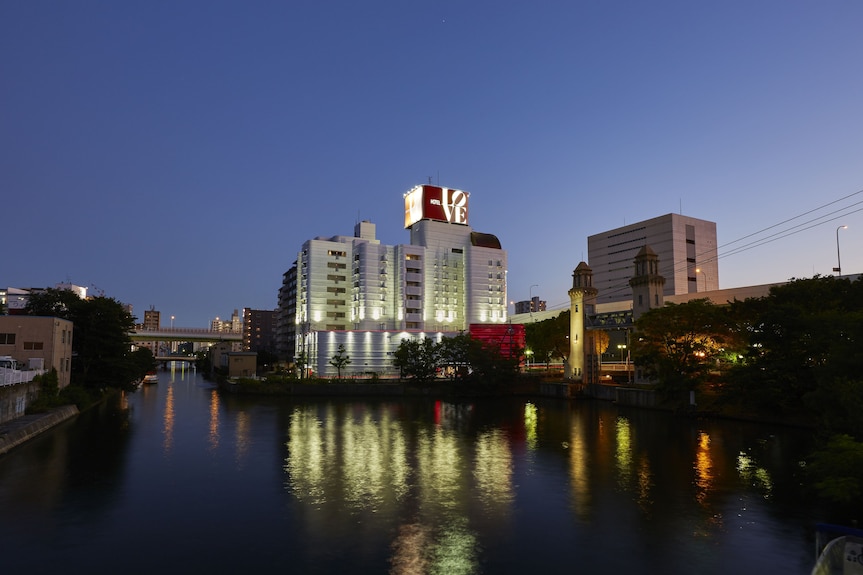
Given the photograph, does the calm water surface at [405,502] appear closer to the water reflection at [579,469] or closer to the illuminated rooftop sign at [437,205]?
the water reflection at [579,469]

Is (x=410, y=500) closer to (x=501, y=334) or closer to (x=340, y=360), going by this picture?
(x=340, y=360)

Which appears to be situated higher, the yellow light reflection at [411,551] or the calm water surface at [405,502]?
the yellow light reflection at [411,551]

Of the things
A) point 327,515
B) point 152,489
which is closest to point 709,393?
point 327,515

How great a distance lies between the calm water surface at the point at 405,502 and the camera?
67.3 ft

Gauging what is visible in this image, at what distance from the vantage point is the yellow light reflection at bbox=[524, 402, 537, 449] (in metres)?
48.6

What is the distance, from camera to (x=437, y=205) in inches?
5719

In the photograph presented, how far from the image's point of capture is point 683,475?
114 ft

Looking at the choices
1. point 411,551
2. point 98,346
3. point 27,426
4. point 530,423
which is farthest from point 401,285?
point 411,551

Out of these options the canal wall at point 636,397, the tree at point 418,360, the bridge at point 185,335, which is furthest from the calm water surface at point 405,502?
the bridge at point 185,335

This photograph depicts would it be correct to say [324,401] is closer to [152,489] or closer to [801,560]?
[152,489]

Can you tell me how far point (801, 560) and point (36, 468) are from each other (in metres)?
42.9

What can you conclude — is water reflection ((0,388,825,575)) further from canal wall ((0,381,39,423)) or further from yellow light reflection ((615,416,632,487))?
canal wall ((0,381,39,423))

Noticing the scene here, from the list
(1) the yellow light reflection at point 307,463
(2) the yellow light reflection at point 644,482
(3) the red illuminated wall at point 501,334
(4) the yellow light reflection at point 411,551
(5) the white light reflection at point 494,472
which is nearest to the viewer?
(4) the yellow light reflection at point 411,551

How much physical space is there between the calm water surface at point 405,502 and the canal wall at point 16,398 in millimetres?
4053
